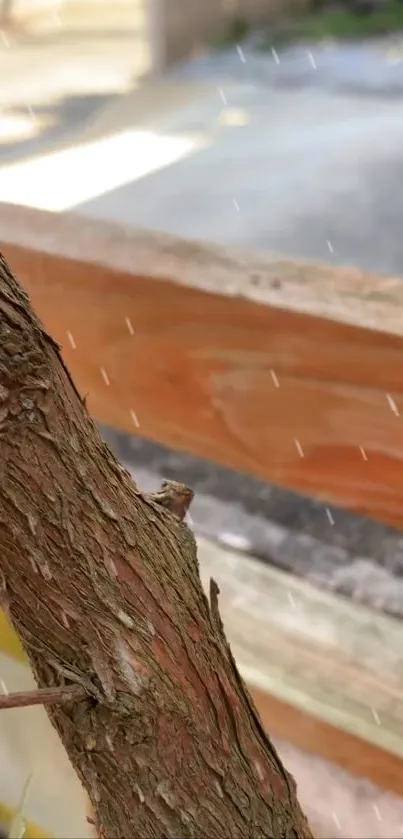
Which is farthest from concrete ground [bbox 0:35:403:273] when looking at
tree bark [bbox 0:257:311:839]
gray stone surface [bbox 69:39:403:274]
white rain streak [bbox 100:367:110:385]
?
tree bark [bbox 0:257:311:839]

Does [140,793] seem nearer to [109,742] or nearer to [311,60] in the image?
[109,742]

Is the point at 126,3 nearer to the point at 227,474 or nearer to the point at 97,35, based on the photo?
Answer: the point at 97,35

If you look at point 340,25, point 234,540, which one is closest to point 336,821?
point 234,540

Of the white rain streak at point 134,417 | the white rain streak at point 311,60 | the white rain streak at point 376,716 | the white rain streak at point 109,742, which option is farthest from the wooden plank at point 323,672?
the white rain streak at point 311,60

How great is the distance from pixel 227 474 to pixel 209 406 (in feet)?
0.63

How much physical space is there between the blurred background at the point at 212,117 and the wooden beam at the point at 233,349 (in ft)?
0.12

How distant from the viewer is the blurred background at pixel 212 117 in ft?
1.88

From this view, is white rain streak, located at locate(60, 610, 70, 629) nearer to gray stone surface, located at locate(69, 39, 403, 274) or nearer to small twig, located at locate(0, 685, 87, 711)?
small twig, located at locate(0, 685, 87, 711)

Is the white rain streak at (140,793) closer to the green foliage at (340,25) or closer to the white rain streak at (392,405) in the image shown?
the white rain streak at (392,405)

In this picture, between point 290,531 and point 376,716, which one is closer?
point 376,716

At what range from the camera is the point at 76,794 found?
51 centimetres

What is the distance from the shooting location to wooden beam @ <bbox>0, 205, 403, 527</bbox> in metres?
0.48

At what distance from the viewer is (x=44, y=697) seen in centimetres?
25

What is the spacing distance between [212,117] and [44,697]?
48cm
